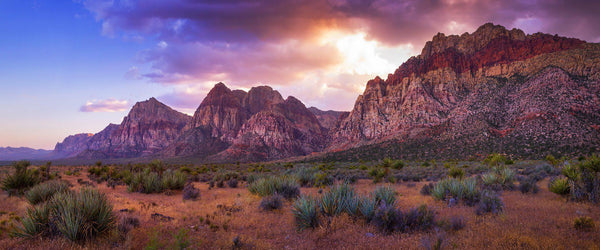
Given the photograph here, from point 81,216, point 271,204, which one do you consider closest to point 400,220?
point 271,204

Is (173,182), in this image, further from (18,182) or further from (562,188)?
(562,188)

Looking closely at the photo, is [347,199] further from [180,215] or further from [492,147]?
[492,147]

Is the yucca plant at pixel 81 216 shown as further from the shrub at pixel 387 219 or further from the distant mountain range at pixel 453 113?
the distant mountain range at pixel 453 113

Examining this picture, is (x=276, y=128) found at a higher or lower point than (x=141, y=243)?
higher

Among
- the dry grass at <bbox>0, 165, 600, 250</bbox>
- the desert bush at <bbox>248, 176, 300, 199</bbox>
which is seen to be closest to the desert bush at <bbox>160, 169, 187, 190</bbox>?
the dry grass at <bbox>0, 165, 600, 250</bbox>

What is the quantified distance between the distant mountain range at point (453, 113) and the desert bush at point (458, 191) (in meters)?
42.3

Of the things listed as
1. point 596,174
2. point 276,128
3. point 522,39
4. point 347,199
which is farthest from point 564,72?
point 276,128

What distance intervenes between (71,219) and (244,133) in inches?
5382

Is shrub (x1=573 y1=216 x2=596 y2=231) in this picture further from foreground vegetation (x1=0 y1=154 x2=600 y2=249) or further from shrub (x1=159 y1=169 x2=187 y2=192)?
shrub (x1=159 y1=169 x2=187 y2=192)

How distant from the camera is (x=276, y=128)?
140000 millimetres

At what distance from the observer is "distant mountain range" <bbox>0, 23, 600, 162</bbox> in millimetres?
46781

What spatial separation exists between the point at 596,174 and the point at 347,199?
974 cm

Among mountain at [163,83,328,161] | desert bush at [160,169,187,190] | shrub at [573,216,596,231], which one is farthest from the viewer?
mountain at [163,83,328,161]

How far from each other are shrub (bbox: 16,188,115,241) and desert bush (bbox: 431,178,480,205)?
459 inches
